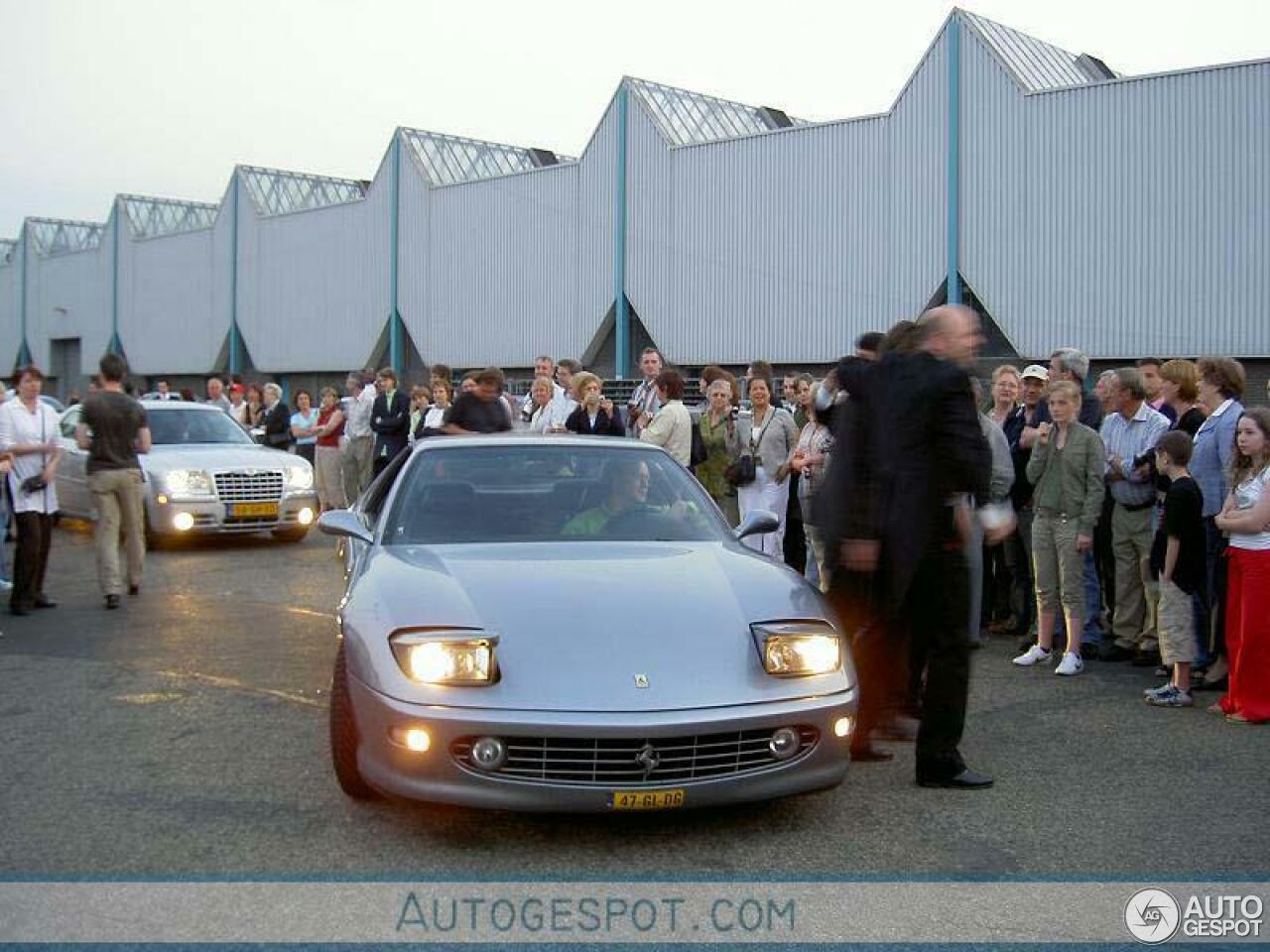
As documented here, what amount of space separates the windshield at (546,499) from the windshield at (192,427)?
973cm

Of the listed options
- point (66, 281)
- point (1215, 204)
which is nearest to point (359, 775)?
point (1215, 204)

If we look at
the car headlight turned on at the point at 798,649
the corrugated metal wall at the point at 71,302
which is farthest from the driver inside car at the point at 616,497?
the corrugated metal wall at the point at 71,302

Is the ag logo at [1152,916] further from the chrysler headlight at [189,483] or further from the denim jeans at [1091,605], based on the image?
the chrysler headlight at [189,483]

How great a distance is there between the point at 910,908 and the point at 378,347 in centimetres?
3987

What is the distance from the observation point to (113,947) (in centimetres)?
373

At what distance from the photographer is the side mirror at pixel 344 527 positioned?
235 inches

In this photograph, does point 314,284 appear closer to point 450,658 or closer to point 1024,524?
point 1024,524

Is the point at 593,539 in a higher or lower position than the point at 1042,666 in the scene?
higher

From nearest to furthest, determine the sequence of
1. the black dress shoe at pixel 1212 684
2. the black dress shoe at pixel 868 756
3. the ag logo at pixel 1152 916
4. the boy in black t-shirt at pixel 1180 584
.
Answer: the ag logo at pixel 1152 916 < the black dress shoe at pixel 868 756 < the boy in black t-shirt at pixel 1180 584 < the black dress shoe at pixel 1212 684

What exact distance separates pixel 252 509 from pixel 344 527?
8787 mm

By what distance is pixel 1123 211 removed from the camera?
84.9ft

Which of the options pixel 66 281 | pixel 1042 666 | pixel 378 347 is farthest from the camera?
pixel 66 281

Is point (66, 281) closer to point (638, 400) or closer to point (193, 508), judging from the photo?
point (193, 508)

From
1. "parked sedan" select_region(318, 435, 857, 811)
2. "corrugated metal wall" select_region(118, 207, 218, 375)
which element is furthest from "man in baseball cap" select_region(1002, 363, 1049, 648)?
"corrugated metal wall" select_region(118, 207, 218, 375)
